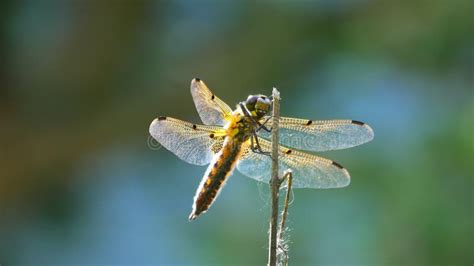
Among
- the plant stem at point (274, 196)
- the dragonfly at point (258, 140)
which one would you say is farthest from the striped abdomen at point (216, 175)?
the plant stem at point (274, 196)

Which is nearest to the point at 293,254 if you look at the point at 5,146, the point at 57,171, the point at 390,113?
the point at 390,113

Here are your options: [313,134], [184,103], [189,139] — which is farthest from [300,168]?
[184,103]

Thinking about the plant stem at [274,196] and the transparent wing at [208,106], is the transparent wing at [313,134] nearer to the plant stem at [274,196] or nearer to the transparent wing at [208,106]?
the transparent wing at [208,106]

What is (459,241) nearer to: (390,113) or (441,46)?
(390,113)

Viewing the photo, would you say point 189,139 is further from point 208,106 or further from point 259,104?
point 259,104

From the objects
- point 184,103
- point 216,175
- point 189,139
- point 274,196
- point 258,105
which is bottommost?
point 274,196
